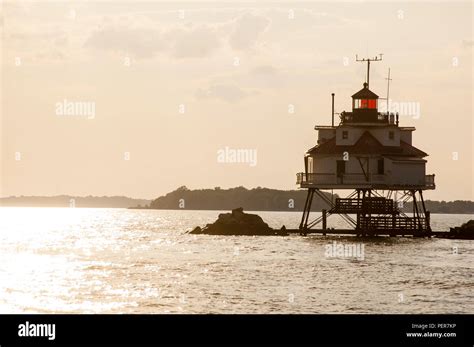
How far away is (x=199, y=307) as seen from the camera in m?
43.7

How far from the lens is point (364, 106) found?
89875 mm

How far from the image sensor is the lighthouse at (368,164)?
86188 mm

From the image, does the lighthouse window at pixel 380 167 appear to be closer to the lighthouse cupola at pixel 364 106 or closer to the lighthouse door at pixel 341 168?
the lighthouse door at pixel 341 168

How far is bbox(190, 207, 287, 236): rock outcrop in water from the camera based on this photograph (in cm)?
9899

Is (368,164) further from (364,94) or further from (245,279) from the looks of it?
(245,279)

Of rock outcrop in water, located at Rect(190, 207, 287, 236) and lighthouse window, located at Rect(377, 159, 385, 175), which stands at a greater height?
lighthouse window, located at Rect(377, 159, 385, 175)

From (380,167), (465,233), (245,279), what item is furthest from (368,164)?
(245,279)

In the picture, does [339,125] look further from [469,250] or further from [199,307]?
[199,307]

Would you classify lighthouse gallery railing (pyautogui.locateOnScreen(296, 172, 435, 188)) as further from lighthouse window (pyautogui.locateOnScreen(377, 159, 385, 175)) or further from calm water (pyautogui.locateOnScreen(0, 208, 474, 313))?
calm water (pyautogui.locateOnScreen(0, 208, 474, 313))

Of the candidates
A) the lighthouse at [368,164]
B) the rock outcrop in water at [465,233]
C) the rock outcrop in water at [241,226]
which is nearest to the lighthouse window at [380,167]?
the lighthouse at [368,164]

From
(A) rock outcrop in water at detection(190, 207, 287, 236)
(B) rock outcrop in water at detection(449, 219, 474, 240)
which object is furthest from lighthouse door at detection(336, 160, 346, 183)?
(B) rock outcrop in water at detection(449, 219, 474, 240)

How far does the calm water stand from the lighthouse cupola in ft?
33.2
